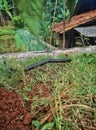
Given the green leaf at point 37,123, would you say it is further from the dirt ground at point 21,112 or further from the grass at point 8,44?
the grass at point 8,44

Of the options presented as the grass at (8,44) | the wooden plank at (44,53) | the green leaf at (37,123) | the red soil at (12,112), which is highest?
the wooden plank at (44,53)

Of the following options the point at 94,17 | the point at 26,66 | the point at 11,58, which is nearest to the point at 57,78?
the point at 26,66

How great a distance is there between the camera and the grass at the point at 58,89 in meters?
1.34

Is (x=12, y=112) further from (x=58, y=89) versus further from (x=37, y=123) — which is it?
(x=58, y=89)

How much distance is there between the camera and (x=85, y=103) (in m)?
1.50

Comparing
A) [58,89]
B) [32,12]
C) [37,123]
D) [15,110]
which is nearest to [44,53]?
[58,89]

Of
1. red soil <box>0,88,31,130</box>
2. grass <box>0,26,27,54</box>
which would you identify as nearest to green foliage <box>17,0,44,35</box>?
red soil <box>0,88,31,130</box>

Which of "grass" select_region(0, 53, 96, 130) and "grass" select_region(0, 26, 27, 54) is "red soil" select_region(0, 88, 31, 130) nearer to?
"grass" select_region(0, 53, 96, 130)

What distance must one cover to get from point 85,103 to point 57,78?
13.7 inches

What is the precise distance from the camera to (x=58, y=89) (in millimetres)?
1608

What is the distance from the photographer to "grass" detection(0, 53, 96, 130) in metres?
1.34

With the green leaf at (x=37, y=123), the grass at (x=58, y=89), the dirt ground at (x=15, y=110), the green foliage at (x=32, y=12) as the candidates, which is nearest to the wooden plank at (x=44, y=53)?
the grass at (x=58, y=89)

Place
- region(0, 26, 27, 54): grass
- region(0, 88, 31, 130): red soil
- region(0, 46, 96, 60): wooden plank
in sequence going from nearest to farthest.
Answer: region(0, 88, 31, 130): red soil, region(0, 46, 96, 60): wooden plank, region(0, 26, 27, 54): grass

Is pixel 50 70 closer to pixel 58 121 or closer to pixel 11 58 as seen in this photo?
pixel 11 58
